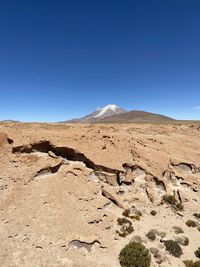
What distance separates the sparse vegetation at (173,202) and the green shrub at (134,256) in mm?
9059

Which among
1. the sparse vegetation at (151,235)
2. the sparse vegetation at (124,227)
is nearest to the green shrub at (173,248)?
the sparse vegetation at (151,235)

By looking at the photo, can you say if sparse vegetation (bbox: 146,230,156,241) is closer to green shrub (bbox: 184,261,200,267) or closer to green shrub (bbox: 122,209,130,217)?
green shrub (bbox: 122,209,130,217)

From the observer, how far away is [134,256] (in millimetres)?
19094

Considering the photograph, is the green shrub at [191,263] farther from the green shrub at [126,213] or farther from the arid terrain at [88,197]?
the green shrub at [126,213]

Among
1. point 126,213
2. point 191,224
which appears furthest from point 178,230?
point 126,213

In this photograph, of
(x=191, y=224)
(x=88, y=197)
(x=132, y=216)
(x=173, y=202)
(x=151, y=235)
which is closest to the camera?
(x=151, y=235)

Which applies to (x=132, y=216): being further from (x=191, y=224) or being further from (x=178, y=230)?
(x=191, y=224)

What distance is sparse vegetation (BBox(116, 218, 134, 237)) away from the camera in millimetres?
22281

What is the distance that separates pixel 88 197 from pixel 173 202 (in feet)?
34.5

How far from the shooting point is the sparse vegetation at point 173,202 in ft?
91.8

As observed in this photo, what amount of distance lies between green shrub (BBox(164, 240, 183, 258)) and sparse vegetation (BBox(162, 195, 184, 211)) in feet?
22.3

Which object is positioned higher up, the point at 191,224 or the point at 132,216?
the point at 132,216

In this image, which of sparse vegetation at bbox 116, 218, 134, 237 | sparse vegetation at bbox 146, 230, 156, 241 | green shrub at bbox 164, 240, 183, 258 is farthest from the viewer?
sparse vegetation at bbox 116, 218, 134, 237

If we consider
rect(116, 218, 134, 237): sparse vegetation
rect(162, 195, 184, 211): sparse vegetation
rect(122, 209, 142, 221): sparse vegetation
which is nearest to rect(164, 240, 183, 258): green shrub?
rect(116, 218, 134, 237): sparse vegetation
